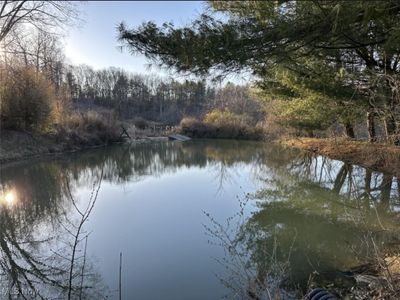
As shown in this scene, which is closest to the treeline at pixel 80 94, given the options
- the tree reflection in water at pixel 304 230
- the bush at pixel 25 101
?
the bush at pixel 25 101

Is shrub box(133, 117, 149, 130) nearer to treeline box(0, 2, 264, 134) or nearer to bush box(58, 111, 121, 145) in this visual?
treeline box(0, 2, 264, 134)

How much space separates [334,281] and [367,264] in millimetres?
606

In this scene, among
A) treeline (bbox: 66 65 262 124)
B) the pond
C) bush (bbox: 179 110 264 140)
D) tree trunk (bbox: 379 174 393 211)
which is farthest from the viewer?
treeline (bbox: 66 65 262 124)

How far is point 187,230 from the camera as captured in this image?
6.43m

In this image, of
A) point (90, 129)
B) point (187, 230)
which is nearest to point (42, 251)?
point (187, 230)

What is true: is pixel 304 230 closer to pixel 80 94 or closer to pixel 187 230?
pixel 187 230

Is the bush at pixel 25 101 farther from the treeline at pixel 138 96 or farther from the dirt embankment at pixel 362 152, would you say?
the treeline at pixel 138 96

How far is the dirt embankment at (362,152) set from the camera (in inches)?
393

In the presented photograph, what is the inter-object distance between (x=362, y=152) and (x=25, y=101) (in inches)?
540

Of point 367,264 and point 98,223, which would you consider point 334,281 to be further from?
point 98,223

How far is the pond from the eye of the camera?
4281 millimetres

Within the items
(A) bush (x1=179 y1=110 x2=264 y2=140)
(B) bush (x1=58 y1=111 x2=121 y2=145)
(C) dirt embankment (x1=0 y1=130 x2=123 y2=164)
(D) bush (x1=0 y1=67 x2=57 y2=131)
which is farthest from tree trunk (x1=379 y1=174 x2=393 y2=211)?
(A) bush (x1=179 y1=110 x2=264 y2=140)

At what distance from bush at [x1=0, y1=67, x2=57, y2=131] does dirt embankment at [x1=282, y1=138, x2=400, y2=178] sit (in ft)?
41.0

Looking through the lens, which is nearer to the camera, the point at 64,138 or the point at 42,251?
the point at 42,251
